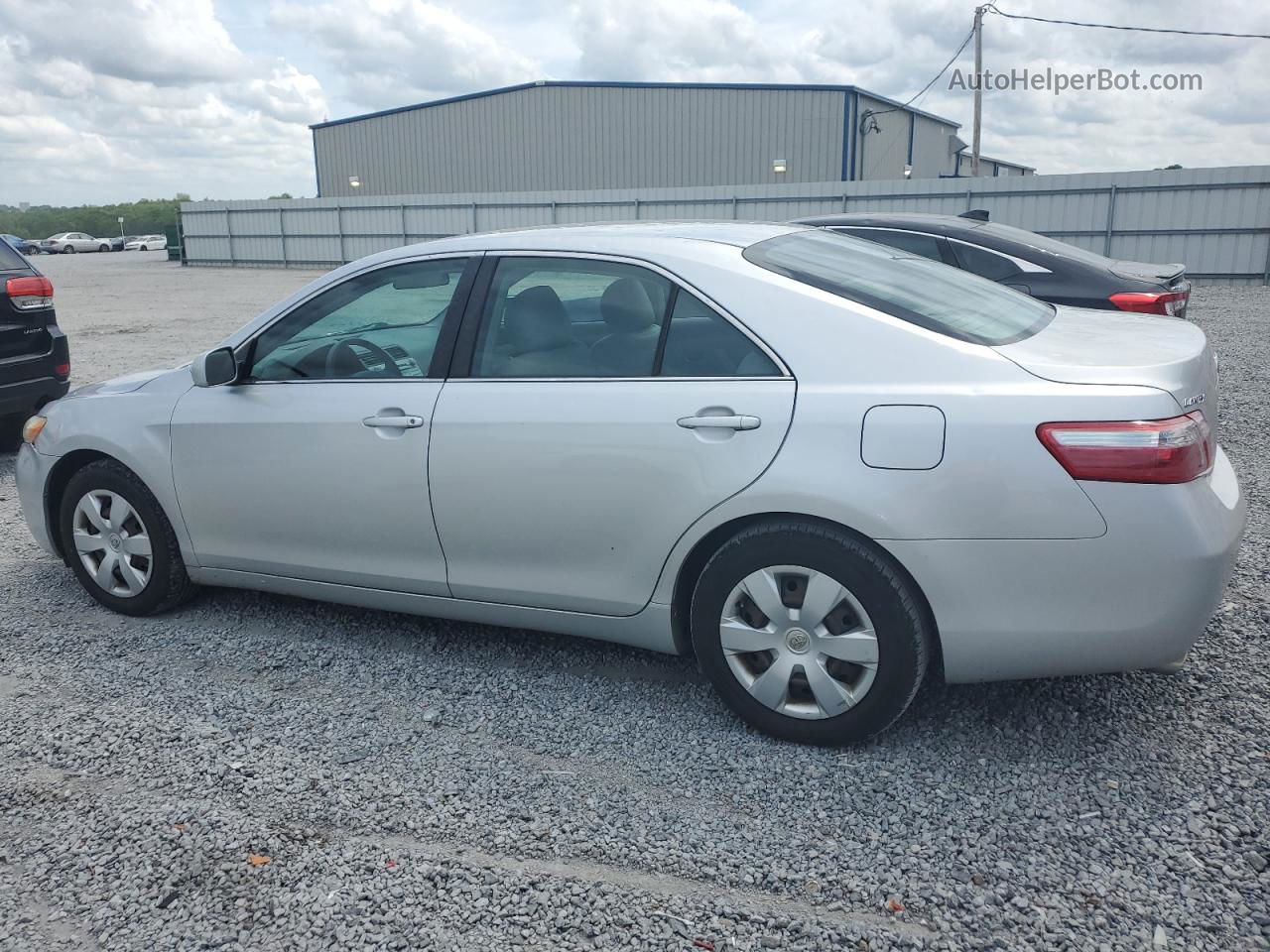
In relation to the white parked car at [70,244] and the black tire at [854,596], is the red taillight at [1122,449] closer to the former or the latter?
the black tire at [854,596]

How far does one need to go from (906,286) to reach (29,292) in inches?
243

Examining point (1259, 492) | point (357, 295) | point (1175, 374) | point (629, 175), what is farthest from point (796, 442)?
point (629, 175)

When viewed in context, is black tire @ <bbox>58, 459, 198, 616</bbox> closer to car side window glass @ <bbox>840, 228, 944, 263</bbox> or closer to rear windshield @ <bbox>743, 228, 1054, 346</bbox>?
rear windshield @ <bbox>743, 228, 1054, 346</bbox>

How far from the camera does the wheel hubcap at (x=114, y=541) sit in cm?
430

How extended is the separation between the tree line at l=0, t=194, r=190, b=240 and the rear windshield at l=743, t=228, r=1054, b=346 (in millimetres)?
85463

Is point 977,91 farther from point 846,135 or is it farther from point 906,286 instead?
point 906,286

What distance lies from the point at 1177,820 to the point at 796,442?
1.39 m

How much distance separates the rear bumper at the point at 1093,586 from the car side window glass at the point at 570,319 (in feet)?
3.51

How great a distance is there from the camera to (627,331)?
3.43 metres

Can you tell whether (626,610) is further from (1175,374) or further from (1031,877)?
(1175,374)

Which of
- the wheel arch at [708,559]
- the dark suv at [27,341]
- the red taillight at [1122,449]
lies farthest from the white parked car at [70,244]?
the red taillight at [1122,449]

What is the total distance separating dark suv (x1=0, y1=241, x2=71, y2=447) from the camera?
699 cm

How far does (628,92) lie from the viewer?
3409cm

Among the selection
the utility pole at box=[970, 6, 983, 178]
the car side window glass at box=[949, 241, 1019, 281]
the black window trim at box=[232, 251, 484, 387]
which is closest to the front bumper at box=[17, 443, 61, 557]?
the black window trim at box=[232, 251, 484, 387]
